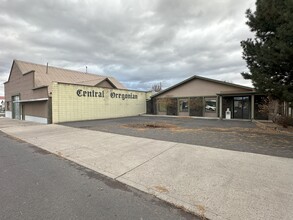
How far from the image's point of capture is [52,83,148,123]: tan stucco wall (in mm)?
17553

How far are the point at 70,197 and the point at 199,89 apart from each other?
20.8 meters

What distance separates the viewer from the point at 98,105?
69.9ft

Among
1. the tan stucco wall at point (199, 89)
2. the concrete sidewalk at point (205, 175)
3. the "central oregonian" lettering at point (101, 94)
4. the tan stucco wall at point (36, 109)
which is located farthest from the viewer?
the tan stucco wall at point (199, 89)

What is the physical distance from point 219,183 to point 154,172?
1487mm

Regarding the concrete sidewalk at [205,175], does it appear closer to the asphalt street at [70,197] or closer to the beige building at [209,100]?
the asphalt street at [70,197]

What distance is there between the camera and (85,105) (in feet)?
65.3

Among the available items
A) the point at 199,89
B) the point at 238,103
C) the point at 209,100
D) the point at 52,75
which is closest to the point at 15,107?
the point at 52,75

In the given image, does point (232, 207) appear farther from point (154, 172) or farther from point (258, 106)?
point (258, 106)

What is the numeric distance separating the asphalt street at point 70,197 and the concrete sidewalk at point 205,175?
30cm

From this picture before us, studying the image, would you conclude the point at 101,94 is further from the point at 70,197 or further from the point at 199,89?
the point at 70,197

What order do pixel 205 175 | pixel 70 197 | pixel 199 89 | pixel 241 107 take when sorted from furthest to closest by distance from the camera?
1. pixel 199 89
2. pixel 241 107
3. pixel 205 175
4. pixel 70 197

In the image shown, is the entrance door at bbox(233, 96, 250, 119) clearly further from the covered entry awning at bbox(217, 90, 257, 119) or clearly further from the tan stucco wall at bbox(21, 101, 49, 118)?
the tan stucco wall at bbox(21, 101, 49, 118)

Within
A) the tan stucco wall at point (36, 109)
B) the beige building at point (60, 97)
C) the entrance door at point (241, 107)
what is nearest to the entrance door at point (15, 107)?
the beige building at point (60, 97)

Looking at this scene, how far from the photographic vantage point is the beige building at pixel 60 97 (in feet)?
58.2
